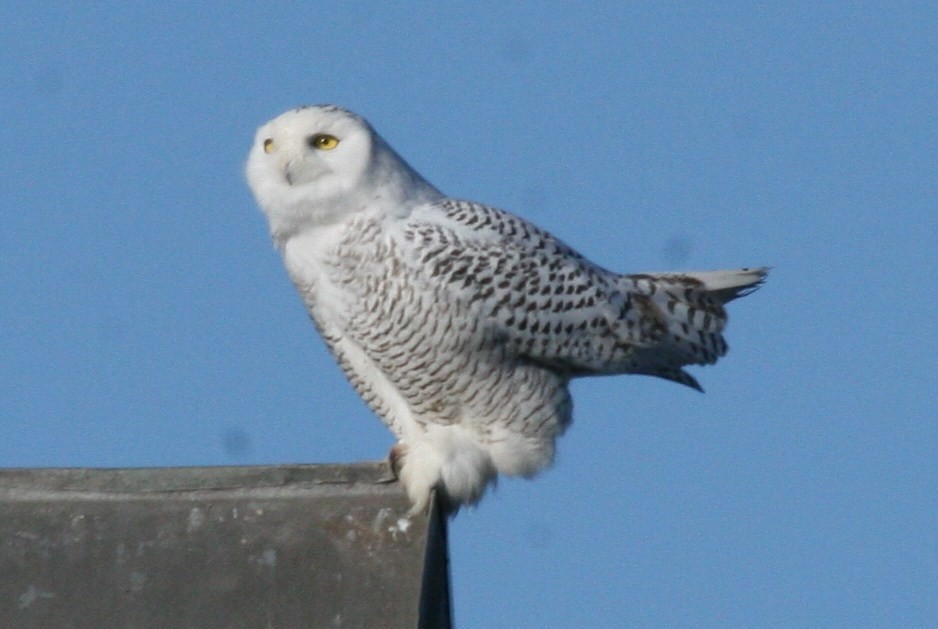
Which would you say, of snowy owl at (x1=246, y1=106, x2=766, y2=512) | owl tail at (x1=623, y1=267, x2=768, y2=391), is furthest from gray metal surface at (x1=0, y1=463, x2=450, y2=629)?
owl tail at (x1=623, y1=267, x2=768, y2=391)

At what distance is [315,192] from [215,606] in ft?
6.72

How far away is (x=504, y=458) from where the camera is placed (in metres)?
7.01

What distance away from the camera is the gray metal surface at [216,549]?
207 inches

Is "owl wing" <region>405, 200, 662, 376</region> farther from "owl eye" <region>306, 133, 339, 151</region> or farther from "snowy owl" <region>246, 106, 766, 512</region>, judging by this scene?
"owl eye" <region>306, 133, 339, 151</region>

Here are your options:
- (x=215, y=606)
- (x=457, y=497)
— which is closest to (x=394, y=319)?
(x=457, y=497)

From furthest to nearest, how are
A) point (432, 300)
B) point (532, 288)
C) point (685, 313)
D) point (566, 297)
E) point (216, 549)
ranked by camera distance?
1. point (685, 313)
2. point (566, 297)
3. point (532, 288)
4. point (432, 300)
5. point (216, 549)

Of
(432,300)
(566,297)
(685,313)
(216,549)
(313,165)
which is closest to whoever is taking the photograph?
(216,549)

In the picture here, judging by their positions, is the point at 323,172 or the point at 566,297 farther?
the point at 566,297

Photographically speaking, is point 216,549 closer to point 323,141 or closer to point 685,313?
point 323,141

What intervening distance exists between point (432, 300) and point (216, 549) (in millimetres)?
1540

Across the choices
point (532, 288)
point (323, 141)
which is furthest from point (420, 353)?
point (323, 141)

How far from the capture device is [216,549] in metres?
5.53

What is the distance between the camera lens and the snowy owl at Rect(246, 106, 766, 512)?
6777 millimetres

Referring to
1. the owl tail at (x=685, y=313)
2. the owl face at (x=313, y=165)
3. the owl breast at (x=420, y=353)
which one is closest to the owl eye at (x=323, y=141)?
the owl face at (x=313, y=165)
